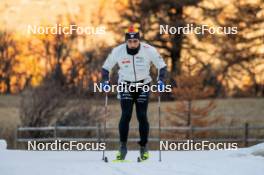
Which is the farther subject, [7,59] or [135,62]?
[7,59]

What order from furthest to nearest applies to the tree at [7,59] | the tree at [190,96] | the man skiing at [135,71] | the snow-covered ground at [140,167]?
the tree at [7,59]
the tree at [190,96]
the man skiing at [135,71]
the snow-covered ground at [140,167]

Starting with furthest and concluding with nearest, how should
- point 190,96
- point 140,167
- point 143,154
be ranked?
point 190,96 < point 143,154 < point 140,167

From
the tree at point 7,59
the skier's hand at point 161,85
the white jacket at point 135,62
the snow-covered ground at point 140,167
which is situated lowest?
the snow-covered ground at point 140,167

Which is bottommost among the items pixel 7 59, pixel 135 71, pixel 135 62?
pixel 135 71

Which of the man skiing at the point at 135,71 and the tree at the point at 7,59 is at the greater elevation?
the tree at the point at 7,59

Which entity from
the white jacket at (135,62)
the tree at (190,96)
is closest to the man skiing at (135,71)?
the white jacket at (135,62)

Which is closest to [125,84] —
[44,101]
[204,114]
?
[44,101]

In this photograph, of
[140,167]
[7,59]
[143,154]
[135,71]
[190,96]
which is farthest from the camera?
[7,59]

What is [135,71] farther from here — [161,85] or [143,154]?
[143,154]

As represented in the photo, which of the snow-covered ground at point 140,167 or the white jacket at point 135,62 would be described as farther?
the white jacket at point 135,62

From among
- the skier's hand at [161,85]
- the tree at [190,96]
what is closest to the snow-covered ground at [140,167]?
the skier's hand at [161,85]

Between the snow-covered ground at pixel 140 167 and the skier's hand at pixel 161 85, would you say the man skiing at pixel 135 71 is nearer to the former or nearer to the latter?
the skier's hand at pixel 161 85

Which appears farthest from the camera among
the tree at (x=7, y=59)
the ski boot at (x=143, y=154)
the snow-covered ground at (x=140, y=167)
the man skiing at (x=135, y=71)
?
the tree at (x=7, y=59)

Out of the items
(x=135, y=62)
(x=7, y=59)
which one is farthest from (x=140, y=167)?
(x=7, y=59)
